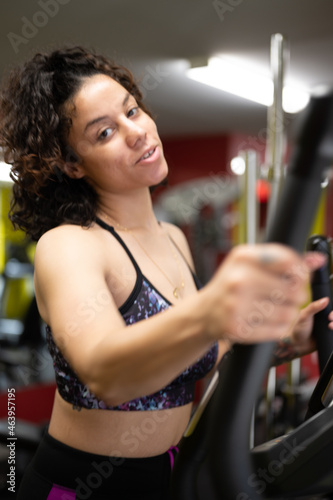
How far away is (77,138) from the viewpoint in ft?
3.18

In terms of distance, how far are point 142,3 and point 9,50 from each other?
1.40 m

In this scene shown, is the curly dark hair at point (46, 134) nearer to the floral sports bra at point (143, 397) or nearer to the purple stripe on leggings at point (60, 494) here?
the floral sports bra at point (143, 397)

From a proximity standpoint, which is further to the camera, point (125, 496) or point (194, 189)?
point (194, 189)

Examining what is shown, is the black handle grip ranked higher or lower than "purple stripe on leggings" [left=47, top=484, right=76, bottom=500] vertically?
higher

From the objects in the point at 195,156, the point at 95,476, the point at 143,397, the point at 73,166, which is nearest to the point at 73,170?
the point at 73,166

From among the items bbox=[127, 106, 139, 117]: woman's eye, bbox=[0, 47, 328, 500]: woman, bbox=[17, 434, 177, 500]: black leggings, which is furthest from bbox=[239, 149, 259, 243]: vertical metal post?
bbox=[17, 434, 177, 500]: black leggings

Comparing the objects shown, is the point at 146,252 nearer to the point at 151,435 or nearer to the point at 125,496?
Answer: the point at 151,435

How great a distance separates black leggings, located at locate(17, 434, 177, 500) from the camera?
93 cm

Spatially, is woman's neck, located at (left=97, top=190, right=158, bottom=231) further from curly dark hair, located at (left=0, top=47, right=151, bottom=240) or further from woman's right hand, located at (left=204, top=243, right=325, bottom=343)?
woman's right hand, located at (left=204, top=243, right=325, bottom=343)

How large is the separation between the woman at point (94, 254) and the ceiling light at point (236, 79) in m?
4.00

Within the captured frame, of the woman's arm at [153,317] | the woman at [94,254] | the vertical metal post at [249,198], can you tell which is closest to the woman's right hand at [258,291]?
the woman's arm at [153,317]

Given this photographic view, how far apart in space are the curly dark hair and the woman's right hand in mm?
553

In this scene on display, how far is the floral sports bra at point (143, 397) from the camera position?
90cm

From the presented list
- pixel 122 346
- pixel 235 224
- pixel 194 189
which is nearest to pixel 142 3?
pixel 194 189
